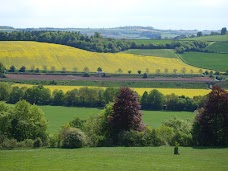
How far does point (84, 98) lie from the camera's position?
307 feet

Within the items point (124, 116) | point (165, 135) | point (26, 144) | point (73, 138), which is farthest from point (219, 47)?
point (26, 144)

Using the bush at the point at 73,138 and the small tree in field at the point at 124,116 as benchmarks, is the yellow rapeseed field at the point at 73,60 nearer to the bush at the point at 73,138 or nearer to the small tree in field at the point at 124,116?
the small tree in field at the point at 124,116

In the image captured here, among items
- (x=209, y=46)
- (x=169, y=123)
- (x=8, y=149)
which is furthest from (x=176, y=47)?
(x=8, y=149)

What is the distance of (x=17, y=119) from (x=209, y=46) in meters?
134

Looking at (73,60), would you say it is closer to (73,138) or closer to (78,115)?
(78,115)

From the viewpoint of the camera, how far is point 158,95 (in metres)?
91.7

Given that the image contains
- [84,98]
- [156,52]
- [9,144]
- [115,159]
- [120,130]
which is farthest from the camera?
[156,52]

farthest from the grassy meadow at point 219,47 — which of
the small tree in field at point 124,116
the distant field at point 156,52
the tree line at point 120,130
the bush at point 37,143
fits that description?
the bush at point 37,143

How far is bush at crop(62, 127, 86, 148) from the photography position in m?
49.2

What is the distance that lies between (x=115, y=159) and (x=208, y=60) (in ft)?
376

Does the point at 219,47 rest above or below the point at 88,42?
below

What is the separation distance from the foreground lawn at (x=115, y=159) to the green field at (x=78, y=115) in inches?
929

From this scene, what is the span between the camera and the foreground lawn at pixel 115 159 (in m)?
39.7

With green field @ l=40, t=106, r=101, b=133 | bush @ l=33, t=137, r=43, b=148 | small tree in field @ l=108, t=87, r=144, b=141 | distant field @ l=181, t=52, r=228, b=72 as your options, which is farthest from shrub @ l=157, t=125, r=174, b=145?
distant field @ l=181, t=52, r=228, b=72
